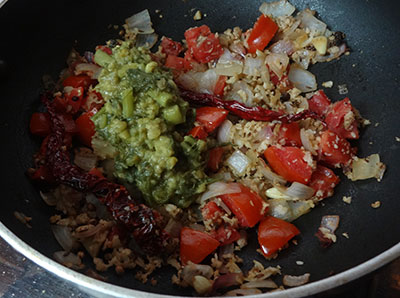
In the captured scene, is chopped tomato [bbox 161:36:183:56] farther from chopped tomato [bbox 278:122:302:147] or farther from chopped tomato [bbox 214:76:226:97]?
chopped tomato [bbox 278:122:302:147]

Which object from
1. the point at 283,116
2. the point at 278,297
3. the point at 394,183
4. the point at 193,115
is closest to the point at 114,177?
the point at 193,115

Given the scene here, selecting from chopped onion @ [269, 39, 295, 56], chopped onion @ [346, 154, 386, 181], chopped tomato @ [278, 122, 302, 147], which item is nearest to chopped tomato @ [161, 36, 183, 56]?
chopped onion @ [269, 39, 295, 56]

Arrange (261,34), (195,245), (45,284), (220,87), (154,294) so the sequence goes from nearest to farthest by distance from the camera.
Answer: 1. (154,294)
2. (195,245)
3. (45,284)
4. (220,87)
5. (261,34)

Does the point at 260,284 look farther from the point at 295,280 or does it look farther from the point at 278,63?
the point at 278,63

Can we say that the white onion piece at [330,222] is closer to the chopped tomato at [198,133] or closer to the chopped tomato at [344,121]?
the chopped tomato at [344,121]

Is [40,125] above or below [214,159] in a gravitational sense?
above

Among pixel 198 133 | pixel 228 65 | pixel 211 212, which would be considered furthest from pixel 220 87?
pixel 211 212

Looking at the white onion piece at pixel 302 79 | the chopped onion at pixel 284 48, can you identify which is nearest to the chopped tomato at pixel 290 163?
the white onion piece at pixel 302 79
